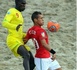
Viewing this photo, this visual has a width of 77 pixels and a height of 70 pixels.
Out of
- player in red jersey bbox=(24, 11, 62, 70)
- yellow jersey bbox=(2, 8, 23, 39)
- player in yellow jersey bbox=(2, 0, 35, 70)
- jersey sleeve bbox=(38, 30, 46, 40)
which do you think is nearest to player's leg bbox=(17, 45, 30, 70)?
player in yellow jersey bbox=(2, 0, 35, 70)

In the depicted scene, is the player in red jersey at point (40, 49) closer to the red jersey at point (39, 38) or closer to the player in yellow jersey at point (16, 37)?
the red jersey at point (39, 38)

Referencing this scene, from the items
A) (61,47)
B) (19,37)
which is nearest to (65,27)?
(61,47)

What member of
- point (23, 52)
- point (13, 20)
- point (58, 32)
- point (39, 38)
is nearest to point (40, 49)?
point (39, 38)

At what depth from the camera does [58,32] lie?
40.7 ft

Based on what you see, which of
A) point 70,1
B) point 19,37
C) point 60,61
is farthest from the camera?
point 70,1

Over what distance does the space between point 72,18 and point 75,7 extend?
37.2 inches

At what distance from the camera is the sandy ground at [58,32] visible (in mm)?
10180

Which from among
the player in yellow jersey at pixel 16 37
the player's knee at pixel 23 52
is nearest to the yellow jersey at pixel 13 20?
the player in yellow jersey at pixel 16 37

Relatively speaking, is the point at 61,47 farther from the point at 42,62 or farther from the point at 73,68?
the point at 42,62

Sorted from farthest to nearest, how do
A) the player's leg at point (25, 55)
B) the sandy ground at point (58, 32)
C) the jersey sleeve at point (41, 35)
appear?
the sandy ground at point (58, 32), the player's leg at point (25, 55), the jersey sleeve at point (41, 35)

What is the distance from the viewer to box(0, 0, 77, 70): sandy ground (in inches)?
401

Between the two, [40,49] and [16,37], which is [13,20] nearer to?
[16,37]

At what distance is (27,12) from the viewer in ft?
45.8

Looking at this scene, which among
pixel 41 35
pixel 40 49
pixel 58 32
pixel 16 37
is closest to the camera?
pixel 41 35
